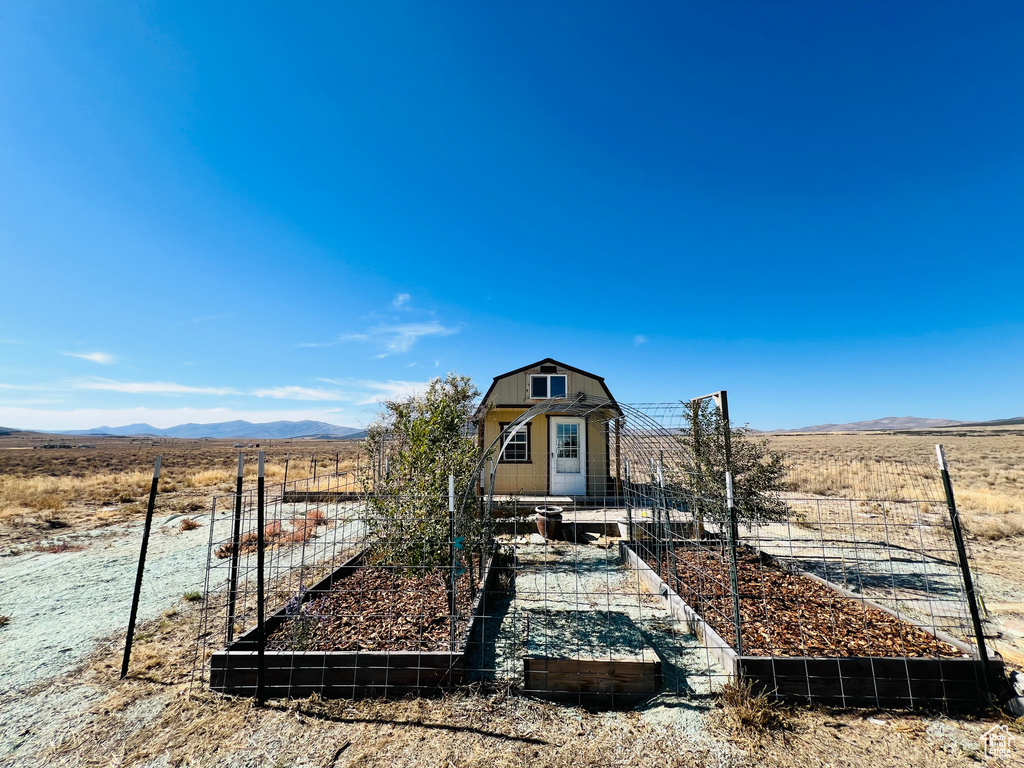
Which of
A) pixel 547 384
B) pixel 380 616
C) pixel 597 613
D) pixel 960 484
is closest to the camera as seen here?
pixel 380 616

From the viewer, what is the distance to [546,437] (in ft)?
45.4

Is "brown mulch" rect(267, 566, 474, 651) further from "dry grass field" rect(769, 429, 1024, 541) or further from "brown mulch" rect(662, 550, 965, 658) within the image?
"dry grass field" rect(769, 429, 1024, 541)

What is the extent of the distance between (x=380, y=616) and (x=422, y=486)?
5.17 ft

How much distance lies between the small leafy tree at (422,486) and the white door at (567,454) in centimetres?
690

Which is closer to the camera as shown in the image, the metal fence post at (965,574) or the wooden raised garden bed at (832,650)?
the metal fence post at (965,574)

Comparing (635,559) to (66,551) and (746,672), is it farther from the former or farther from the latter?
(66,551)

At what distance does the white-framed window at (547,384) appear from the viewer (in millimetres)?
14039

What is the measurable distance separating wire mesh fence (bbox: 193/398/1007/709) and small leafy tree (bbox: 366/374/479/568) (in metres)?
0.03

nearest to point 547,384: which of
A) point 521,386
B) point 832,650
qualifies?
point 521,386

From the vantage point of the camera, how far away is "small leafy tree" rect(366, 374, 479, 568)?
555 cm

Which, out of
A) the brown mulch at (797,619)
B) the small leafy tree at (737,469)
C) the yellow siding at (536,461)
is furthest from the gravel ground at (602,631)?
the yellow siding at (536,461)

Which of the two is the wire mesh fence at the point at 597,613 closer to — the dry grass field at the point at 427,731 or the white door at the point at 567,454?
the dry grass field at the point at 427,731

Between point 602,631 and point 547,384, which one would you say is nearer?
point 602,631

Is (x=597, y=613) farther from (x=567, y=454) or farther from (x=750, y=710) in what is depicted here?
(x=567, y=454)
